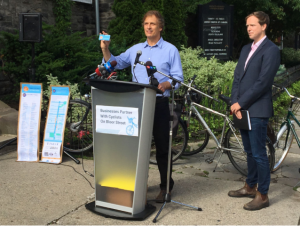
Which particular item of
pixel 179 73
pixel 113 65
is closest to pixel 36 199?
pixel 113 65

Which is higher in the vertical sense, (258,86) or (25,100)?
(258,86)

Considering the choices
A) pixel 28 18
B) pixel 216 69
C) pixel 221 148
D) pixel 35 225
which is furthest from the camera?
pixel 216 69

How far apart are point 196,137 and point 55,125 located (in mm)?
2398

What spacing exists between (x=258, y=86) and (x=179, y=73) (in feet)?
2.44

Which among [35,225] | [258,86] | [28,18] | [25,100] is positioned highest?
[28,18]

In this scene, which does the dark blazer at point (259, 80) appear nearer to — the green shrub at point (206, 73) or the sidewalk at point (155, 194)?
the sidewalk at point (155, 194)

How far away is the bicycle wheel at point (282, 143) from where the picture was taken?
16.3 ft

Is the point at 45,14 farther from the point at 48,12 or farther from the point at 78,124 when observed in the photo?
the point at 78,124

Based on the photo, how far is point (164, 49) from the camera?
12.2ft

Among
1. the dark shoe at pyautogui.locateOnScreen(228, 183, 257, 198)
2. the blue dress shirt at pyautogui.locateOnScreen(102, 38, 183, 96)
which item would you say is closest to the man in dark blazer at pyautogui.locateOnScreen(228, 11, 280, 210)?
the dark shoe at pyautogui.locateOnScreen(228, 183, 257, 198)

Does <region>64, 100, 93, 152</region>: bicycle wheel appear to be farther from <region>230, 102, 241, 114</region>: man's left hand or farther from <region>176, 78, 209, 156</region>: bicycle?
<region>230, 102, 241, 114</region>: man's left hand

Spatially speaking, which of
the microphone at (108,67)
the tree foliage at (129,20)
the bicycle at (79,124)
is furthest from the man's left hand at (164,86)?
the tree foliage at (129,20)

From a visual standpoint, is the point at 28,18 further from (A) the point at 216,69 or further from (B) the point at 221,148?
(A) the point at 216,69

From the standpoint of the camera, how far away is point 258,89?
139 inches
